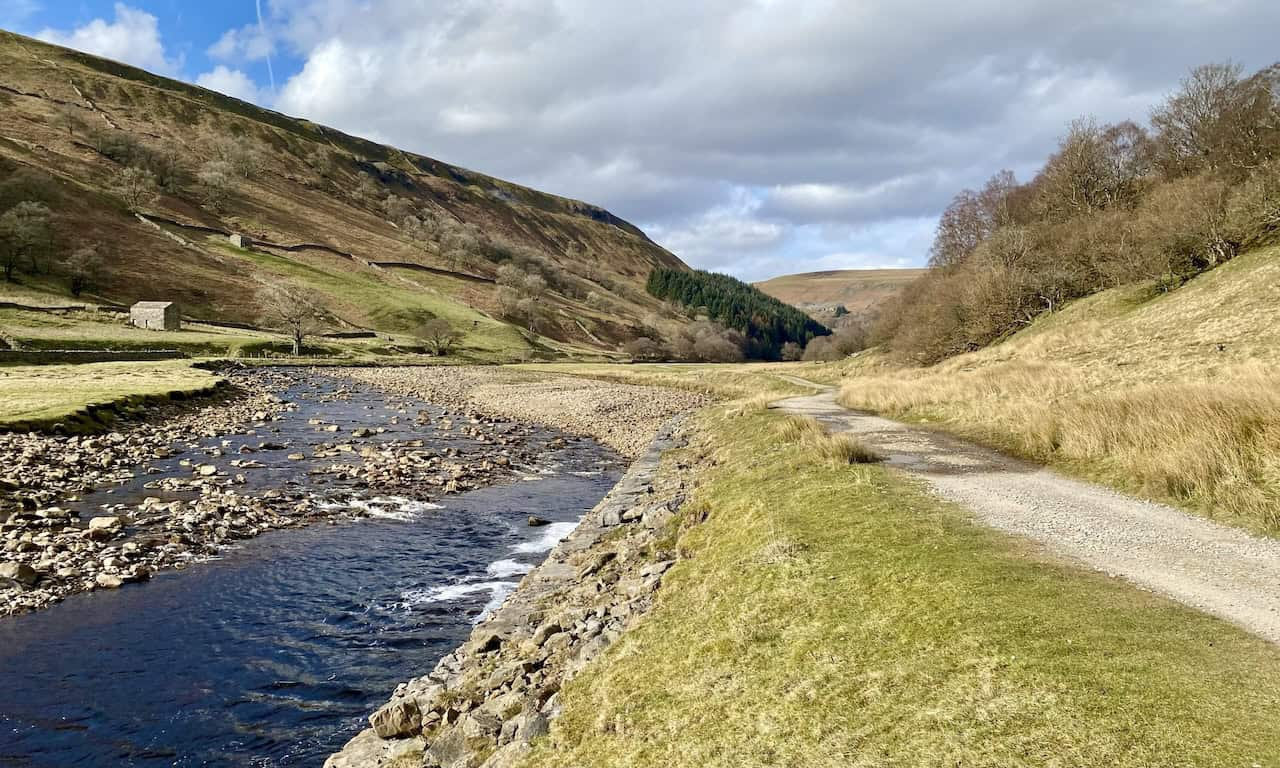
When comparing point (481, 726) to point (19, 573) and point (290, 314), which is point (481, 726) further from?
point (290, 314)

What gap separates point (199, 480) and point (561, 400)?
29.8 meters

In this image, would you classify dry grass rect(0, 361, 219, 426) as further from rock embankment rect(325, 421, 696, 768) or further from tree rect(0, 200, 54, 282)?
tree rect(0, 200, 54, 282)

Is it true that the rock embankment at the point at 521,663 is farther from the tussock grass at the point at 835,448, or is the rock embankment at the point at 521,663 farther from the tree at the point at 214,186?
the tree at the point at 214,186

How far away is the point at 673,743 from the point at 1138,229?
2116 inches

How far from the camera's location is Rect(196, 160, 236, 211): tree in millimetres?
157500

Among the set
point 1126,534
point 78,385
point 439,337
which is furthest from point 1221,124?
point 439,337

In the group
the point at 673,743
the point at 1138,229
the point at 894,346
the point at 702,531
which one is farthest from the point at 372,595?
the point at 894,346

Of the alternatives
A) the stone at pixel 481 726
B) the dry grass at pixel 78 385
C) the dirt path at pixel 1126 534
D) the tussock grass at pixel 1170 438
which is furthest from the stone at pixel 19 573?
the tussock grass at pixel 1170 438

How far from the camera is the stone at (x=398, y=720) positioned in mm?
7629

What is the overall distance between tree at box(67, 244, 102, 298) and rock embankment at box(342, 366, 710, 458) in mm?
53175

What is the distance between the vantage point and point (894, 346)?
61812mm

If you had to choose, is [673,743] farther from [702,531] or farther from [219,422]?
[219,422]

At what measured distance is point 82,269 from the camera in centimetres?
9694

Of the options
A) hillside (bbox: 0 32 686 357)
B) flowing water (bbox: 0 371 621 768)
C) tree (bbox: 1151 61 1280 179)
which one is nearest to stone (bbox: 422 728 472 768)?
flowing water (bbox: 0 371 621 768)
